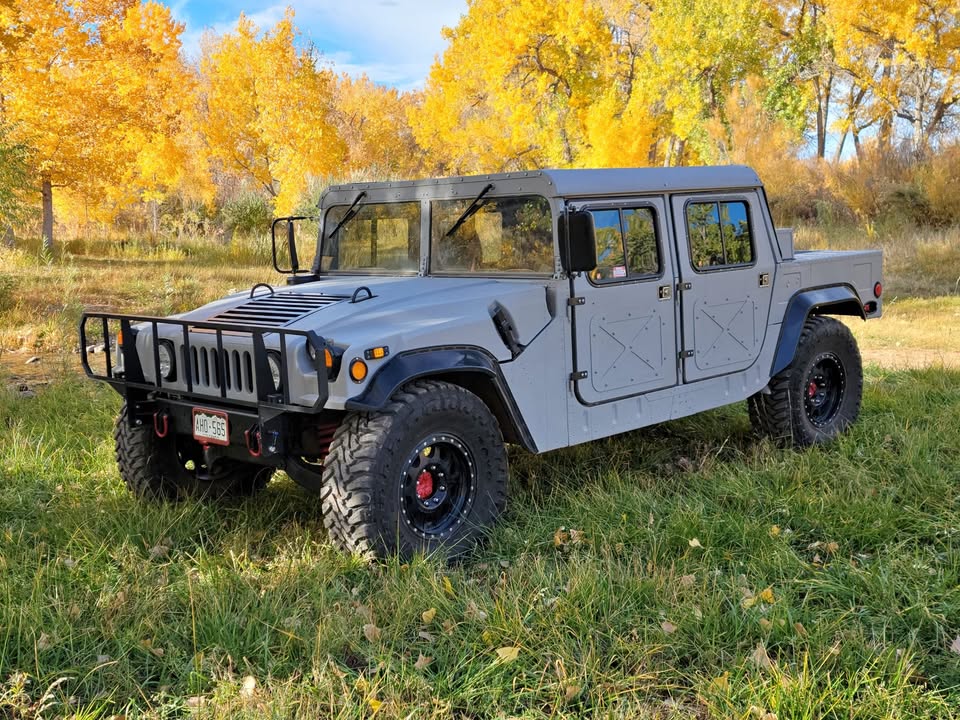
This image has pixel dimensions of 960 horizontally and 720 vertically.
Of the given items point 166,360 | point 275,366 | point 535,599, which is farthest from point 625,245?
point 166,360

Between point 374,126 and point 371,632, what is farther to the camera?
point 374,126

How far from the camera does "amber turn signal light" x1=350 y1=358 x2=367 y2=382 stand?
3898 millimetres

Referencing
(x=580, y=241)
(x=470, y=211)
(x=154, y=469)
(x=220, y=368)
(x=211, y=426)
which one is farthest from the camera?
(x=470, y=211)

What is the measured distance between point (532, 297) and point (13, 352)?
6962 millimetres

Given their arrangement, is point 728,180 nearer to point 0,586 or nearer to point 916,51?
point 0,586

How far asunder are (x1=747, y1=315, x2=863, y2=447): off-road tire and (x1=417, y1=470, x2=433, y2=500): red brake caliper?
9.17 ft

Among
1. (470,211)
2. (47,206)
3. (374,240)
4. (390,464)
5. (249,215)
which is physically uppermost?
(249,215)

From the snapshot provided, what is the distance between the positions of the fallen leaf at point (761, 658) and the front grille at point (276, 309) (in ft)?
8.14

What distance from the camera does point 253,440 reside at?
411 centimetres

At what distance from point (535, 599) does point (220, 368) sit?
1.75m

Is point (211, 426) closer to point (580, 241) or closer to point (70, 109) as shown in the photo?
point (580, 241)

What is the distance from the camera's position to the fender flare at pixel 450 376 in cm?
393

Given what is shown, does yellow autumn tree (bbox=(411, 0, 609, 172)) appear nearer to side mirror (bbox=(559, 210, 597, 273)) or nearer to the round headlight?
side mirror (bbox=(559, 210, 597, 273))

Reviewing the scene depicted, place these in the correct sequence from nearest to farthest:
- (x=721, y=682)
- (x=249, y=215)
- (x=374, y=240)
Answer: (x=721, y=682)
(x=374, y=240)
(x=249, y=215)
